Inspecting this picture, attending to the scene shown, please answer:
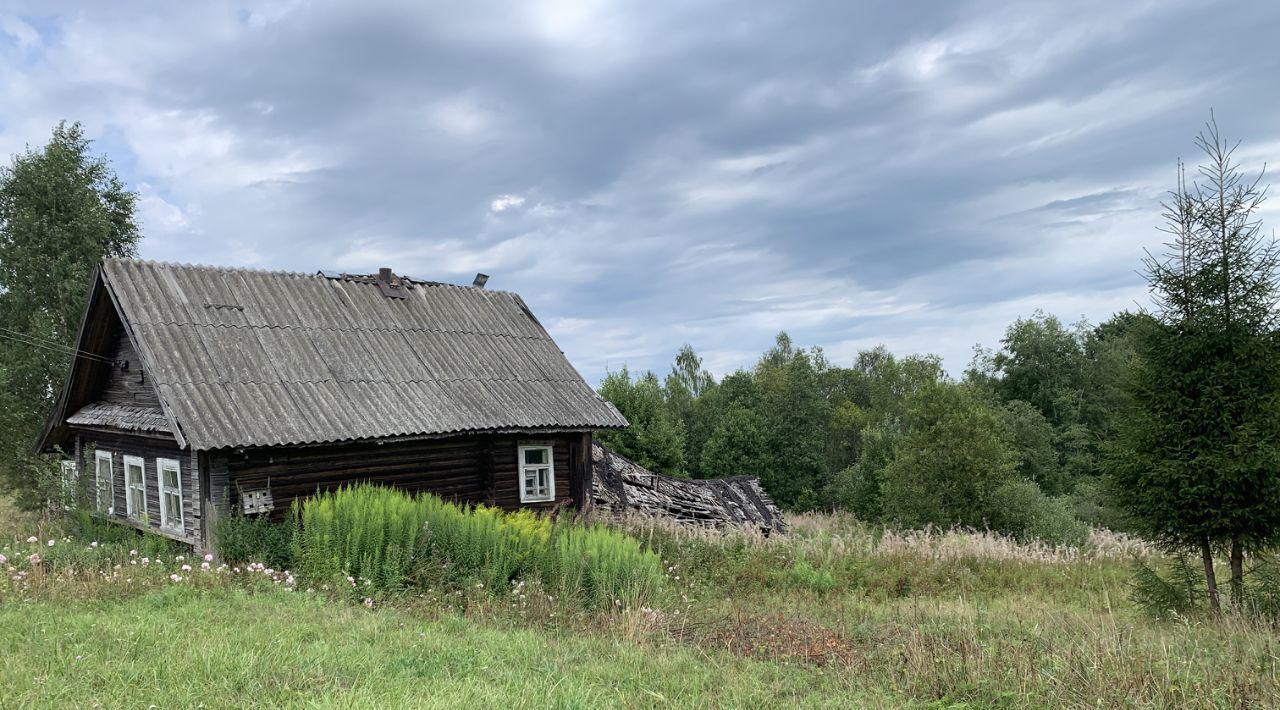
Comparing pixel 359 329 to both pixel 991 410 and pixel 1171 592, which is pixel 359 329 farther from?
pixel 991 410

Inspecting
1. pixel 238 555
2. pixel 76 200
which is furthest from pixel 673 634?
pixel 76 200

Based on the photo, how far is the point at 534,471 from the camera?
17703mm

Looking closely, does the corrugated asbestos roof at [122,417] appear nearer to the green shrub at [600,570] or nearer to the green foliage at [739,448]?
the green shrub at [600,570]

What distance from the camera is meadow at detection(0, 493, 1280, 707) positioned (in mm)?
5648

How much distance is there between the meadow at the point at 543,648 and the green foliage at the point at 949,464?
38.2ft

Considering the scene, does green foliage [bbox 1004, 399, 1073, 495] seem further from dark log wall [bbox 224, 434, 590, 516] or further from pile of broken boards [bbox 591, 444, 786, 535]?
dark log wall [bbox 224, 434, 590, 516]

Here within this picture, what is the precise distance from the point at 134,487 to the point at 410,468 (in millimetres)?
5646

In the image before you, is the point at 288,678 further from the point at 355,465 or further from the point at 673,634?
the point at 355,465

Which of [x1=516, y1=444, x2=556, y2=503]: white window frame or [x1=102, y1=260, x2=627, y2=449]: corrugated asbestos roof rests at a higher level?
[x1=102, y1=260, x2=627, y2=449]: corrugated asbestos roof

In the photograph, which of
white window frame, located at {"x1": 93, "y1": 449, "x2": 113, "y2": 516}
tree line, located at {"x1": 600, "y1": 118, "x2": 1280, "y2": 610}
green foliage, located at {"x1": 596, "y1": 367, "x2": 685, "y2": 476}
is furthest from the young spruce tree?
green foliage, located at {"x1": 596, "y1": 367, "x2": 685, "y2": 476}

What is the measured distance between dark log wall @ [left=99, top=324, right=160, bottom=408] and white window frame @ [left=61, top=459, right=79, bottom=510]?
181 centimetres

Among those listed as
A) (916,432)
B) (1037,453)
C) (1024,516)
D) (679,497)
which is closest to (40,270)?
(679,497)

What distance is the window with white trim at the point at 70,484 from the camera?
55.5 feet

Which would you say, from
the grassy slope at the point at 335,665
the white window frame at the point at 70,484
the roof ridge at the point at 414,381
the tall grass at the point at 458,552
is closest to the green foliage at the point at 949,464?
the roof ridge at the point at 414,381
